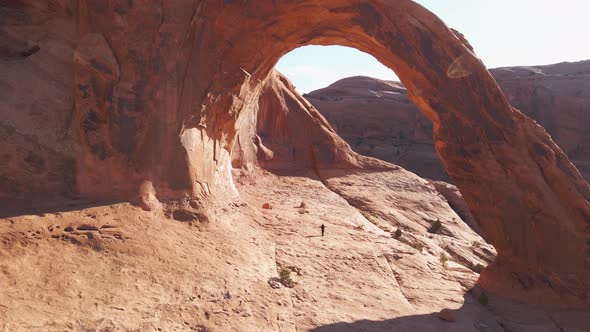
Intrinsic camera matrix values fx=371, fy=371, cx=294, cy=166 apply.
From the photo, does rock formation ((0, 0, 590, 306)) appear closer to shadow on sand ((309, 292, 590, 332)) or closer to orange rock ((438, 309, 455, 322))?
shadow on sand ((309, 292, 590, 332))

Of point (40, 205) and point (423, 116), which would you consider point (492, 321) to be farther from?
point (423, 116)

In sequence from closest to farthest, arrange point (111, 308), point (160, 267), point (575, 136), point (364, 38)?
point (111, 308)
point (160, 267)
point (364, 38)
point (575, 136)

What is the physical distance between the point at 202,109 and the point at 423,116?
99.1ft

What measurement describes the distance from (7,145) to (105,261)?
7.14 ft

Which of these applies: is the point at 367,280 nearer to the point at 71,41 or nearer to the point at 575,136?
the point at 71,41

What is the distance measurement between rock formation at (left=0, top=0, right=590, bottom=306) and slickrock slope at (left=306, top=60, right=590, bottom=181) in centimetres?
2336

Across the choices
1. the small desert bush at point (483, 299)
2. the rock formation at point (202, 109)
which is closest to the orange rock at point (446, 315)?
the small desert bush at point (483, 299)

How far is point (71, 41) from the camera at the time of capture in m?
6.14

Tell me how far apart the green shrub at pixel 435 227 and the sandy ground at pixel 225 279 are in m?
3.36

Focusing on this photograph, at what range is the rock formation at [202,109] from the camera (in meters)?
5.77

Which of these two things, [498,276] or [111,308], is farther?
[498,276]

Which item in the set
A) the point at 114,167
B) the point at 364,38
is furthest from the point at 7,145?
the point at 364,38

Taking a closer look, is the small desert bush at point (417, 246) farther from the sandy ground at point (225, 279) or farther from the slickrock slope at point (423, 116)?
the slickrock slope at point (423, 116)

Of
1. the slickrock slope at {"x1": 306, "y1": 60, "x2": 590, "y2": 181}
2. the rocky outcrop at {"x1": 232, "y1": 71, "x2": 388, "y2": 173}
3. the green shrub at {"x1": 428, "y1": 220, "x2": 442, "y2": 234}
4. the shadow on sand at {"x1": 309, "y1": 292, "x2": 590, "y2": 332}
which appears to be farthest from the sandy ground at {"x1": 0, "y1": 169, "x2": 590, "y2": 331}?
the slickrock slope at {"x1": 306, "y1": 60, "x2": 590, "y2": 181}
